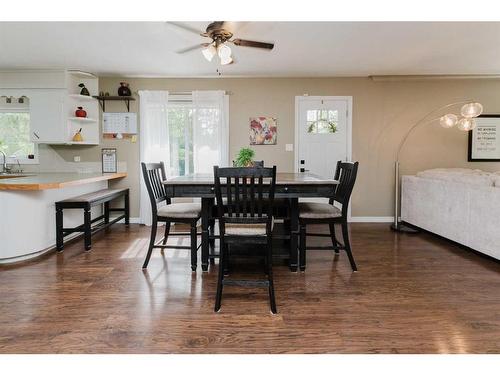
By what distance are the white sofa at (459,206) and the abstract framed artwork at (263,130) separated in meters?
2.13

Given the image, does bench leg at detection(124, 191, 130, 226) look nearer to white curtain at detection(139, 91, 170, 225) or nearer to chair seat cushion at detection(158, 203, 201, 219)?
white curtain at detection(139, 91, 170, 225)

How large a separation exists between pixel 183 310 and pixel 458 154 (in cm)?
503

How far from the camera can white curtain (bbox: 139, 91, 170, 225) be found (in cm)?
477

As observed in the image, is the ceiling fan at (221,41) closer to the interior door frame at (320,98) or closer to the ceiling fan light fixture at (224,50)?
the ceiling fan light fixture at (224,50)

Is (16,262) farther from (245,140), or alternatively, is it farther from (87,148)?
(245,140)

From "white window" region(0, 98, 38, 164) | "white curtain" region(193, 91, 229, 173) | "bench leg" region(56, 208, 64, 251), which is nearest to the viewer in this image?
"bench leg" region(56, 208, 64, 251)

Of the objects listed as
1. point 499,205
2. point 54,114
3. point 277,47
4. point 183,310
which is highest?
point 277,47

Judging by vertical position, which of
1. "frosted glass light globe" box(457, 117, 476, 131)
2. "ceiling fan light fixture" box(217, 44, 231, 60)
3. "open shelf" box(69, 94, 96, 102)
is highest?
"open shelf" box(69, 94, 96, 102)

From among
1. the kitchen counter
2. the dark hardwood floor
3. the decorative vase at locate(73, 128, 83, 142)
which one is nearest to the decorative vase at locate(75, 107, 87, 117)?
the decorative vase at locate(73, 128, 83, 142)

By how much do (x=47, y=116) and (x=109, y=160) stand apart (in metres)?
1.03

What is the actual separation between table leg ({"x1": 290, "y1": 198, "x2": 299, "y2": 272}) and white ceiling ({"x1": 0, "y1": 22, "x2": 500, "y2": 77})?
159 cm

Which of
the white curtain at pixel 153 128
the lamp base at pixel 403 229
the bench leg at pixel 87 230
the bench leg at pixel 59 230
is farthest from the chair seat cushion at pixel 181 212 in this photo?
the lamp base at pixel 403 229
